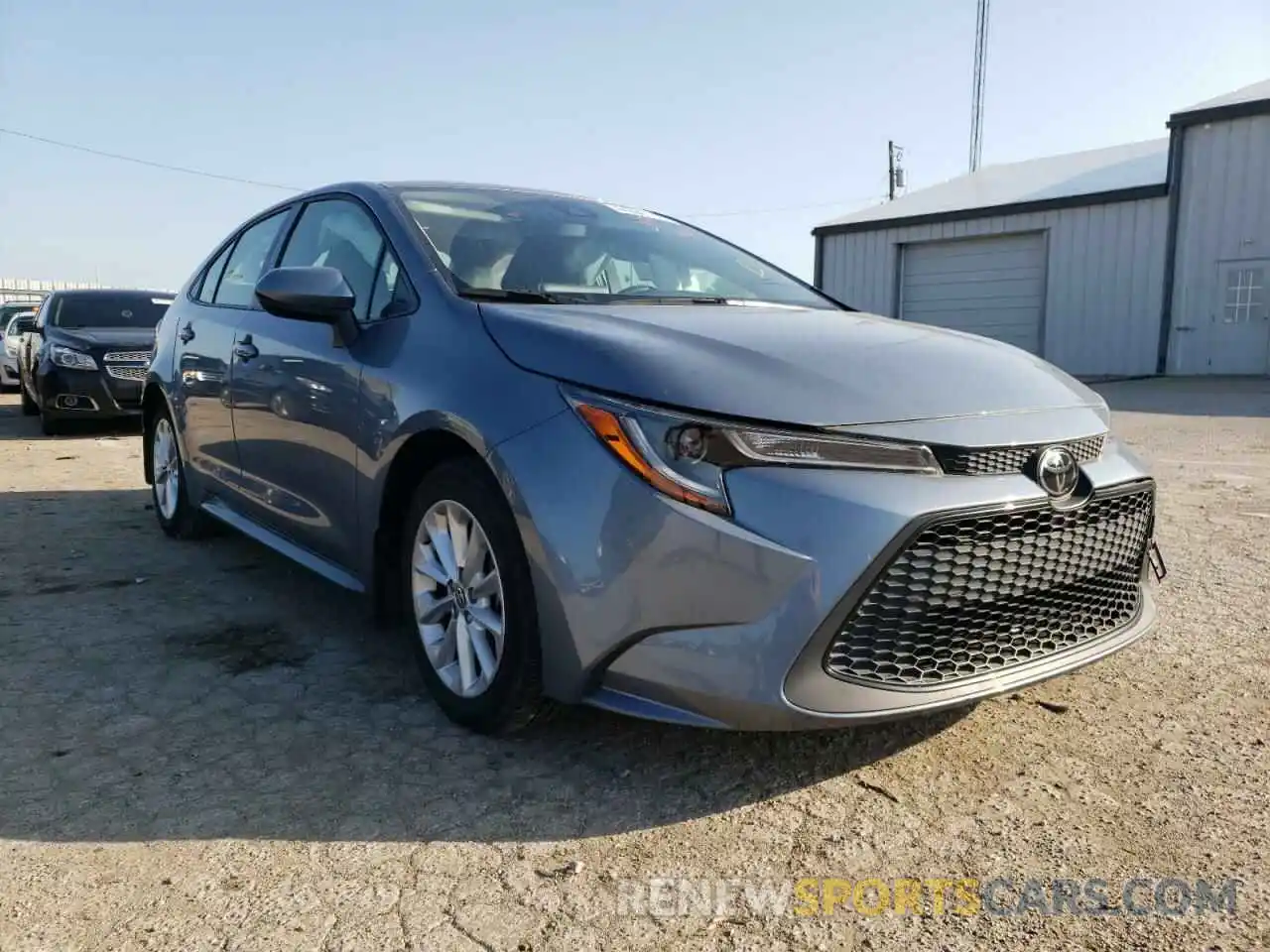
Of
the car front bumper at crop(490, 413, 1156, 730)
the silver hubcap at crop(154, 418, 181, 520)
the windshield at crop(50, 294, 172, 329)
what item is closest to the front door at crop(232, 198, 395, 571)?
the car front bumper at crop(490, 413, 1156, 730)

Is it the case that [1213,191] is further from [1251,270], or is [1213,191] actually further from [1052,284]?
[1052,284]

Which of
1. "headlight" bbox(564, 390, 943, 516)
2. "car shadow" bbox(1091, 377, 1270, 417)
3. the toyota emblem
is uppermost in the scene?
"headlight" bbox(564, 390, 943, 516)

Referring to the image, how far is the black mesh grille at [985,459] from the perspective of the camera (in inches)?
81.4

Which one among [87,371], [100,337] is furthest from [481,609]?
[100,337]

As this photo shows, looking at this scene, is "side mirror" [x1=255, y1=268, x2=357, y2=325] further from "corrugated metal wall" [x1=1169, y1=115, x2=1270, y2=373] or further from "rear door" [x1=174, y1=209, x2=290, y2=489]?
"corrugated metal wall" [x1=1169, y1=115, x2=1270, y2=373]

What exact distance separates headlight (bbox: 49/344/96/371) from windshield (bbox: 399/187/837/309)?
23.4 ft

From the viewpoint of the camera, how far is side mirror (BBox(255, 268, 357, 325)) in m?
2.83

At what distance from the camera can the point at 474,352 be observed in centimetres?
247

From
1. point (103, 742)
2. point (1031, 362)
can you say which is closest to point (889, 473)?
point (1031, 362)

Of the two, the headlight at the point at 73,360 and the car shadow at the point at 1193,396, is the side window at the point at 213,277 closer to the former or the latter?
the headlight at the point at 73,360

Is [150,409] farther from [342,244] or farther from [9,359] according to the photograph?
[9,359]

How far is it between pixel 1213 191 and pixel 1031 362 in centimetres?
1632

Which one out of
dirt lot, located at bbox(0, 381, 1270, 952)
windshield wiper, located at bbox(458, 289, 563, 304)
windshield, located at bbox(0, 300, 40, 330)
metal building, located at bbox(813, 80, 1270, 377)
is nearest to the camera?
dirt lot, located at bbox(0, 381, 1270, 952)

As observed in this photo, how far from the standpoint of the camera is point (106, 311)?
10016mm
